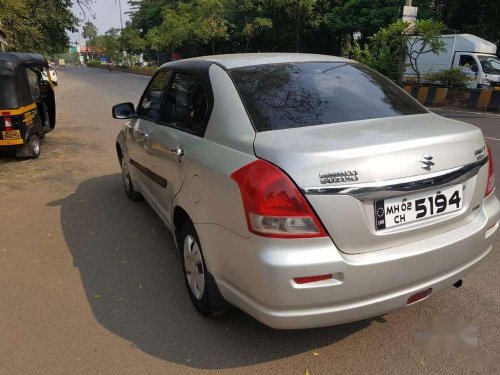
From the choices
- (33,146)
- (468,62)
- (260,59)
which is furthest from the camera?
(468,62)

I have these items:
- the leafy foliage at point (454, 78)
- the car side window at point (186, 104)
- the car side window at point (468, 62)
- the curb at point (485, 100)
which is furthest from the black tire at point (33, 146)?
the car side window at point (468, 62)

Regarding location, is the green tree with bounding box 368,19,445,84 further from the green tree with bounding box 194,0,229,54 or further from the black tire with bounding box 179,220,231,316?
the green tree with bounding box 194,0,229,54

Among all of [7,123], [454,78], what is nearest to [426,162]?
[7,123]

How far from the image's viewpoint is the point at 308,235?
2.20m

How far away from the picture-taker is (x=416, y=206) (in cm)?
236

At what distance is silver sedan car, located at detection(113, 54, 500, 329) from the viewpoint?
7.19 ft

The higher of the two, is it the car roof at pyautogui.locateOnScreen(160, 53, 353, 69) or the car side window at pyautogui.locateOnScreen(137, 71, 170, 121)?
the car roof at pyautogui.locateOnScreen(160, 53, 353, 69)

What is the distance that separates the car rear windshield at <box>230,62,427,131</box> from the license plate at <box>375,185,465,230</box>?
64 cm

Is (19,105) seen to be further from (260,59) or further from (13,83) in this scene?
(260,59)

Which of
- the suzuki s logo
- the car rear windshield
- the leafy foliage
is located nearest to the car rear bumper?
the suzuki s logo

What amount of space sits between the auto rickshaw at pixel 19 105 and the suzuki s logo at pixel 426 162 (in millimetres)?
7380

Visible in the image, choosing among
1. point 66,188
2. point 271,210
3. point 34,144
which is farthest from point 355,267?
point 34,144

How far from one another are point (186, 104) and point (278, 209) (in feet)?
4.89

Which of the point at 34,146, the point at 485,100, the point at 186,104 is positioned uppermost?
the point at 186,104
